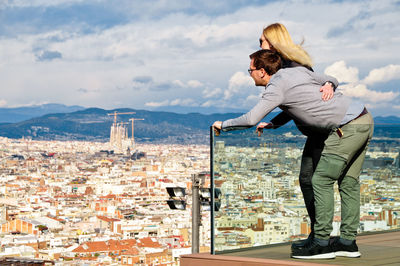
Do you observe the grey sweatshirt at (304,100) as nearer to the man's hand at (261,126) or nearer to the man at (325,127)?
the man at (325,127)

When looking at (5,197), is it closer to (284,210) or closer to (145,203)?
(145,203)

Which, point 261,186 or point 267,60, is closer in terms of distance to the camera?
point 267,60

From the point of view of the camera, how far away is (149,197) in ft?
157

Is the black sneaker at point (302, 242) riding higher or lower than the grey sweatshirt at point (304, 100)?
lower

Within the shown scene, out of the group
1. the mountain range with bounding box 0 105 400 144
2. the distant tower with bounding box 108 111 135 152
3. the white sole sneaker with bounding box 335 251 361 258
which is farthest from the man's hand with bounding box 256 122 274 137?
the distant tower with bounding box 108 111 135 152

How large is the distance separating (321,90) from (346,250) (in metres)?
0.67

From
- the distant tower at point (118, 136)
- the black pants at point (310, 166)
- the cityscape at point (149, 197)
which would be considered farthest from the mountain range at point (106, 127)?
the black pants at point (310, 166)

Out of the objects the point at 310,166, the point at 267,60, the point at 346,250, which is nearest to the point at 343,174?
the point at 310,166

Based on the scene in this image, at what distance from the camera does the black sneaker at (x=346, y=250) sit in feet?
8.27

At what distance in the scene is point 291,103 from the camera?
2389 millimetres

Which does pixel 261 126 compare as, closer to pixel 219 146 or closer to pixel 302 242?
pixel 219 146

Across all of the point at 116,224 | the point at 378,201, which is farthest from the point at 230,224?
the point at 116,224

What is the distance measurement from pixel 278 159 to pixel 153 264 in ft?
82.1

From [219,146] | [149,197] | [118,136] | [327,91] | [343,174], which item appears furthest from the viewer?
[118,136]
